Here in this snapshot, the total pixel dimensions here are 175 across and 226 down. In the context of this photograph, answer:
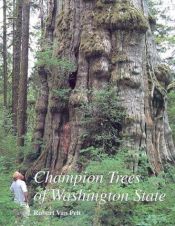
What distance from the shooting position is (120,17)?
8805 mm

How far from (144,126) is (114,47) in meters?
1.79

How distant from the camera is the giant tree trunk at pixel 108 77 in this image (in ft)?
28.0

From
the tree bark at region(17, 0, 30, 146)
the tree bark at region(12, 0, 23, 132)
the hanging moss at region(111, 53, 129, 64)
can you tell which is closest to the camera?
the hanging moss at region(111, 53, 129, 64)

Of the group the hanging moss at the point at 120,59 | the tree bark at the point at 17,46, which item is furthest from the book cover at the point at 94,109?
the tree bark at the point at 17,46

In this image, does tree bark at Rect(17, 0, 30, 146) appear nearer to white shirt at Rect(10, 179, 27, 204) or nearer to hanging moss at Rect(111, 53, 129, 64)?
hanging moss at Rect(111, 53, 129, 64)

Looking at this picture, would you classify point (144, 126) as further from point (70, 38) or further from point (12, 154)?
point (12, 154)

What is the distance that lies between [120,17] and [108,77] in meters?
1.27

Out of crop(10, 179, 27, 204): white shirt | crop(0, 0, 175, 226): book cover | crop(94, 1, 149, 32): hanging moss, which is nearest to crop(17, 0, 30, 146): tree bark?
crop(0, 0, 175, 226): book cover

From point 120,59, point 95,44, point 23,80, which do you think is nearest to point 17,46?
point 23,80

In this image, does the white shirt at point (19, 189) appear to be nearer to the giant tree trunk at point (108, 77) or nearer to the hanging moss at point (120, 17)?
the giant tree trunk at point (108, 77)

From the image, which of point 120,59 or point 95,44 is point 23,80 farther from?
point 120,59

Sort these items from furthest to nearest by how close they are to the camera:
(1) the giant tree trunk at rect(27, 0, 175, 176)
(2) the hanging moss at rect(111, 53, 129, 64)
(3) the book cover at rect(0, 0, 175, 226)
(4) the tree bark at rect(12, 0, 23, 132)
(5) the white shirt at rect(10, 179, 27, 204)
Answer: (4) the tree bark at rect(12, 0, 23, 132) → (2) the hanging moss at rect(111, 53, 129, 64) → (1) the giant tree trunk at rect(27, 0, 175, 176) → (5) the white shirt at rect(10, 179, 27, 204) → (3) the book cover at rect(0, 0, 175, 226)

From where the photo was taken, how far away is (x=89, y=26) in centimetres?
915

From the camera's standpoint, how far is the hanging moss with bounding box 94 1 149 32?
8766mm
